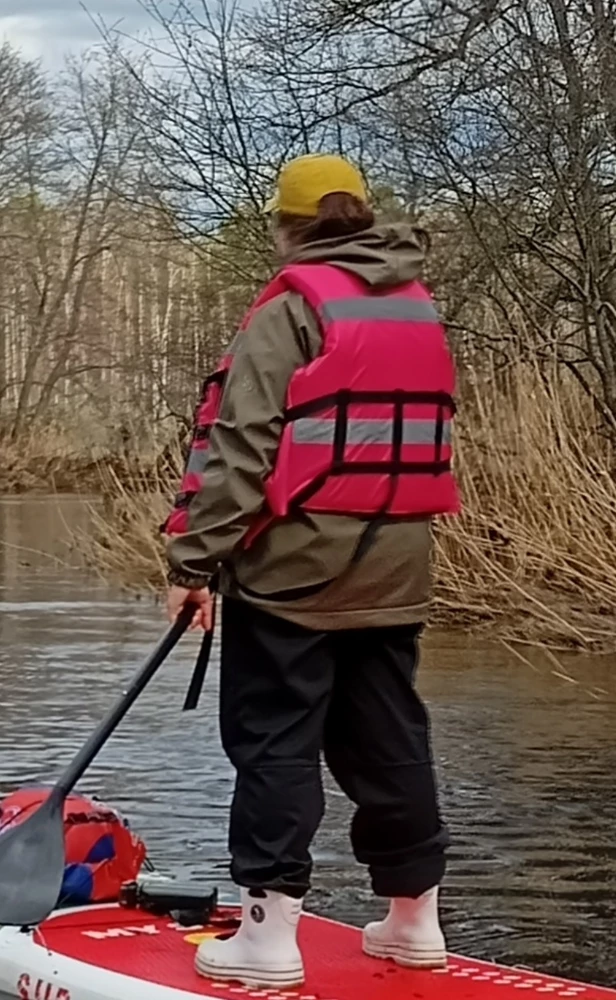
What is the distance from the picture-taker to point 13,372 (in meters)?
41.7

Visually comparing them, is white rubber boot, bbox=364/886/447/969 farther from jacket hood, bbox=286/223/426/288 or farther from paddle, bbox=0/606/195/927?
jacket hood, bbox=286/223/426/288

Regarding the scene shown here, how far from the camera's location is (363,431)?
406 centimetres

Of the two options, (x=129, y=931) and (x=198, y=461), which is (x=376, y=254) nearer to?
(x=198, y=461)

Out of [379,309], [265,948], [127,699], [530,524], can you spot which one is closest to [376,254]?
[379,309]

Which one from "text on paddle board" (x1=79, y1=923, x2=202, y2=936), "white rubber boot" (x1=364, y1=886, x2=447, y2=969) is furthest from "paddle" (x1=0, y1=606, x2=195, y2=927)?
"white rubber boot" (x1=364, y1=886, x2=447, y2=969)

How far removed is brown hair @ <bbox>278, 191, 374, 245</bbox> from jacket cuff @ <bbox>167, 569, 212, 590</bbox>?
0.75 meters

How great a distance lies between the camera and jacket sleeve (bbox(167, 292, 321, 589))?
4008mm

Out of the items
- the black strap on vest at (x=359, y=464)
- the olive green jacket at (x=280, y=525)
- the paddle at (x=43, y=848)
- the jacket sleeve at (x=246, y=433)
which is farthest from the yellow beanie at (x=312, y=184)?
the paddle at (x=43, y=848)

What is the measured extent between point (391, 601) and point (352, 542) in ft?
0.54

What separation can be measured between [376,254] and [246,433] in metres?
0.48

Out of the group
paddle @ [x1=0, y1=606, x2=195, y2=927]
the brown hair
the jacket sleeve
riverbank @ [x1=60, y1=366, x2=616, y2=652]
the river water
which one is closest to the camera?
the jacket sleeve

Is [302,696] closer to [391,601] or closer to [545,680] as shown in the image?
[391,601]

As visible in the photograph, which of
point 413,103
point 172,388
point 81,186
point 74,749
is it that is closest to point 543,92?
point 413,103

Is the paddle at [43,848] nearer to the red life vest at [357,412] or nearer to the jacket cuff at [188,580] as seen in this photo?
the jacket cuff at [188,580]
